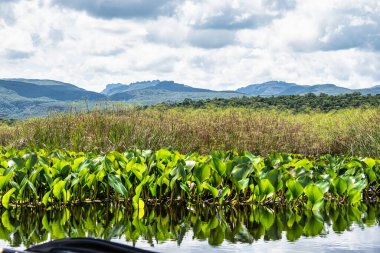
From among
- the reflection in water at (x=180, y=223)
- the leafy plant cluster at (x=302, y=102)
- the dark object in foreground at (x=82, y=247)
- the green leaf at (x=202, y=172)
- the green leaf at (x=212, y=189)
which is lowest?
the reflection in water at (x=180, y=223)

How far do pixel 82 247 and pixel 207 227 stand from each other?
13.3 ft

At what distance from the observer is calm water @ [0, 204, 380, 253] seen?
5145 millimetres

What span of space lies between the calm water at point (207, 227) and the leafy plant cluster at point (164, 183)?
9.7 inches

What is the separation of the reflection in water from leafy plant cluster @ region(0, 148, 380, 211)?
233 millimetres

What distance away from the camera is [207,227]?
6.00 metres

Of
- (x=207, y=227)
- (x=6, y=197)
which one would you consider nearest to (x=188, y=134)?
(x=6, y=197)

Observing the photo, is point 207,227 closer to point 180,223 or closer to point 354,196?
point 180,223

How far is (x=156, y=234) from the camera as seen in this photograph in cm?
565

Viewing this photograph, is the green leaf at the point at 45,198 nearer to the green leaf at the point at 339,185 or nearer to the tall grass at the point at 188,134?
the green leaf at the point at 339,185

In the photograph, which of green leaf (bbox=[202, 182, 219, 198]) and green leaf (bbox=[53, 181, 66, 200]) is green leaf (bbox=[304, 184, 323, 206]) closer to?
green leaf (bbox=[202, 182, 219, 198])

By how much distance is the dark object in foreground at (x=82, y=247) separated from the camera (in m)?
1.95

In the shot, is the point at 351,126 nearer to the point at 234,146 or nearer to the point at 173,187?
the point at 234,146

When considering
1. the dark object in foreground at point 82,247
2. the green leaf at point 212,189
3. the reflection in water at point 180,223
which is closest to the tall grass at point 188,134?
the green leaf at point 212,189

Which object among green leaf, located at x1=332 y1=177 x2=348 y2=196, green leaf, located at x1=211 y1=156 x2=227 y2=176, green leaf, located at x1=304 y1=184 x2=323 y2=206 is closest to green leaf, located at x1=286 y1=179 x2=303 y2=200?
green leaf, located at x1=304 y1=184 x2=323 y2=206
